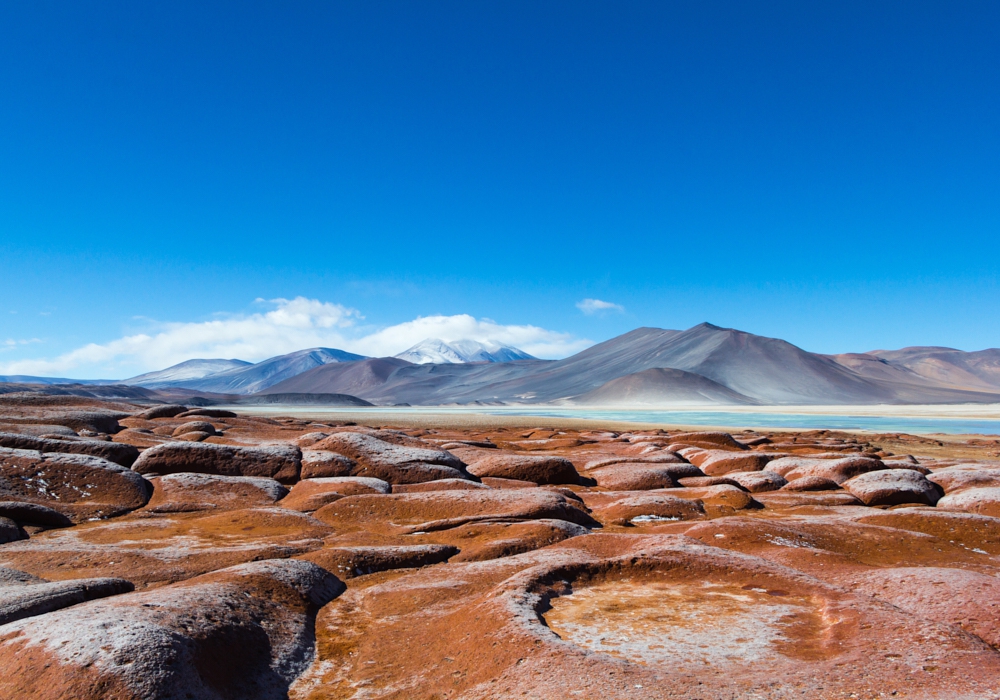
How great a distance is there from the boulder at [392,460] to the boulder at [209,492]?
2.01m

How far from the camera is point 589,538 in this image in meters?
8.16

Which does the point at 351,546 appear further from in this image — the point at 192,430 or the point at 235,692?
the point at 192,430

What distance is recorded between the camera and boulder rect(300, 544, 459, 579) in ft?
23.4

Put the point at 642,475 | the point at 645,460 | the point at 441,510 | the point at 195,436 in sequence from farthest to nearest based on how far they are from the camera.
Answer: the point at 195,436 < the point at 645,460 < the point at 642,475 < the point at 441,510

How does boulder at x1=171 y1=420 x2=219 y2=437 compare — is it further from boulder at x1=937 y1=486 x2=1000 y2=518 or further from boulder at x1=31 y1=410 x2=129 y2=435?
boulder at x1=937 y1=486 x2=1000 y2=518

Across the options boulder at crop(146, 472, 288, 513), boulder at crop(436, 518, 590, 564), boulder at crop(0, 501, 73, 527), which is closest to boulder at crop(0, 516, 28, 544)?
boulder at crop(0, 501, 73, 527)

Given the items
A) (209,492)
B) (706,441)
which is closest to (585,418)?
(706,441)

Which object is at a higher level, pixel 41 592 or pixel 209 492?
pixel 41 592

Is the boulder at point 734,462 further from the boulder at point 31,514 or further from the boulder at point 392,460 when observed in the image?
the boulder at point 31,514

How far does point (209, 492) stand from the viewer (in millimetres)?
11508

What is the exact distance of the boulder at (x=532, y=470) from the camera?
47.8ft

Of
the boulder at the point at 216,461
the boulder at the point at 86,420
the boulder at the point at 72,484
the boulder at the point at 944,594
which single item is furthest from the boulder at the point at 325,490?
the boulder at the point at 86,420

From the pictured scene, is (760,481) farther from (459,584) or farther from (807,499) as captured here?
(459,584)

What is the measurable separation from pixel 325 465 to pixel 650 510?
6809mm
